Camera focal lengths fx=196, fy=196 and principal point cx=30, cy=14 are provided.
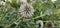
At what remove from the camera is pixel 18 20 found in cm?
151

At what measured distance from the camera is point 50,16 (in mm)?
1555

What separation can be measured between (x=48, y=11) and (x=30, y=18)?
176 mm

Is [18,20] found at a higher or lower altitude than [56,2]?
lower

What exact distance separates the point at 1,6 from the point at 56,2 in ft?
1.58

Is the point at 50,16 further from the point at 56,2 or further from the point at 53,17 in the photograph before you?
the point at 56,2

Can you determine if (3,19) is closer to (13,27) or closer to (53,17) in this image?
(13,27)

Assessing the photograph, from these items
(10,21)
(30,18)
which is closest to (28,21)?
(30,18)

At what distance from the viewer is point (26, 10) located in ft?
5.08

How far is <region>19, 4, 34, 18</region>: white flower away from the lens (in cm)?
152

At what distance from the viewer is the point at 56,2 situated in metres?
1.73

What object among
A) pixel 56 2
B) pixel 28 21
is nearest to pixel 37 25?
pixel 28 21

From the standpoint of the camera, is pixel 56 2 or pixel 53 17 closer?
pixel 53 17

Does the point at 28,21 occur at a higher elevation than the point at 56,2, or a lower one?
lower

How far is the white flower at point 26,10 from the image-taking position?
60.0 inches
